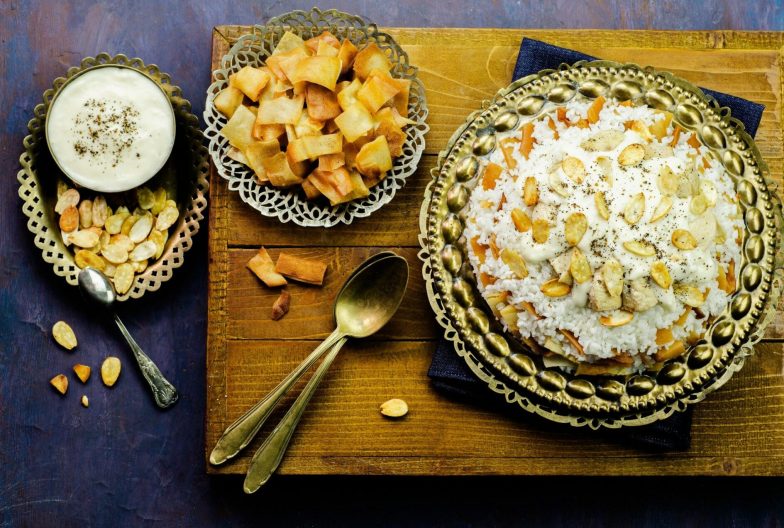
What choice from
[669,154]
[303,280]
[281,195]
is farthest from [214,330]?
[669,154]

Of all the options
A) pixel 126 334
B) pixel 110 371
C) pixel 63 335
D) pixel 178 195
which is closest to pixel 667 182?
pixel 178 195

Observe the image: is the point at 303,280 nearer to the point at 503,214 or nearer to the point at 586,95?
the point at 503,214

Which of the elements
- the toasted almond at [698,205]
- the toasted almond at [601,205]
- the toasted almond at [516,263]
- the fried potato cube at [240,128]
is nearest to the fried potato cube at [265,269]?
the fried potato cube at [240,128]

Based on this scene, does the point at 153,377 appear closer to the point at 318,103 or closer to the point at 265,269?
the point at 265,269

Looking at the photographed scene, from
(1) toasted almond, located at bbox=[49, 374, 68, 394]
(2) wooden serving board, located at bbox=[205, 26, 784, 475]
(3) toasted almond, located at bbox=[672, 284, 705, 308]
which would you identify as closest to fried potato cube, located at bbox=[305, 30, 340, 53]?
(2) wooden serving board, located at bbox=[205, 26, 784, 475]

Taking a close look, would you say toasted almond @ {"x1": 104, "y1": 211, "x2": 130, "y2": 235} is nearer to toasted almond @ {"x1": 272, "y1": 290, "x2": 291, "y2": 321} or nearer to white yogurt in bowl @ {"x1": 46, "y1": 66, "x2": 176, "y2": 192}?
white yogurt in bowl @ {"x1": 46, "y1": 66, "x2": 176, "y2": 192}

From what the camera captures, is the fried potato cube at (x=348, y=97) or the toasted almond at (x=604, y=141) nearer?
the toasted almond at (x=604, y=141)

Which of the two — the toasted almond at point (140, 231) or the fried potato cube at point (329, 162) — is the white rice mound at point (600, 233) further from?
the toasted almond at point (140, 231)
